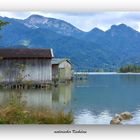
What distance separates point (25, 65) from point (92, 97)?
82cm

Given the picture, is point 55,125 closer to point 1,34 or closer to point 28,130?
point 28,130

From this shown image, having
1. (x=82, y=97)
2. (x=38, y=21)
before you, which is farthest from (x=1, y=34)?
(x=82, y=97)

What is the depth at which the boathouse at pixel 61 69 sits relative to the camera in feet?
34.5

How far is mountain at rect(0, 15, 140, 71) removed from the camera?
10383 millimetres

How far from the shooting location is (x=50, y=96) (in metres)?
10.5

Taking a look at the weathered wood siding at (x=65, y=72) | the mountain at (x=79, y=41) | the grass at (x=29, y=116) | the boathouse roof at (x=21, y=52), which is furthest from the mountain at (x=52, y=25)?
the grass at (x=29, y=116)

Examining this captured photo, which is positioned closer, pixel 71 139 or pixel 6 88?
pixel 71 139

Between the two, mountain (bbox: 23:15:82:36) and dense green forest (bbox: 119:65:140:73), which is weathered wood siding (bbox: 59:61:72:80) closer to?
mountain (bbox: 23:15:82:36)

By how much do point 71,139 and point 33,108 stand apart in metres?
0.80

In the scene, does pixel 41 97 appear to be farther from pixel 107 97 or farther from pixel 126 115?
pixel 126 115

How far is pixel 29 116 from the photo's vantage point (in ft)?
33.8

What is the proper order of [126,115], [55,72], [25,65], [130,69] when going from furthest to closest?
[55,72] → [25,65] → [130,69] → [126,115]

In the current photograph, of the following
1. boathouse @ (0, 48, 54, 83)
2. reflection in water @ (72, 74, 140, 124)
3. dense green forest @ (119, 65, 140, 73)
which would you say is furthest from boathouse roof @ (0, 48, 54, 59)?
dense green forest @ (119, 65, 140, 73)

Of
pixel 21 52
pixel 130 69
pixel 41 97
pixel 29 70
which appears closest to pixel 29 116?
pixel 41 97
